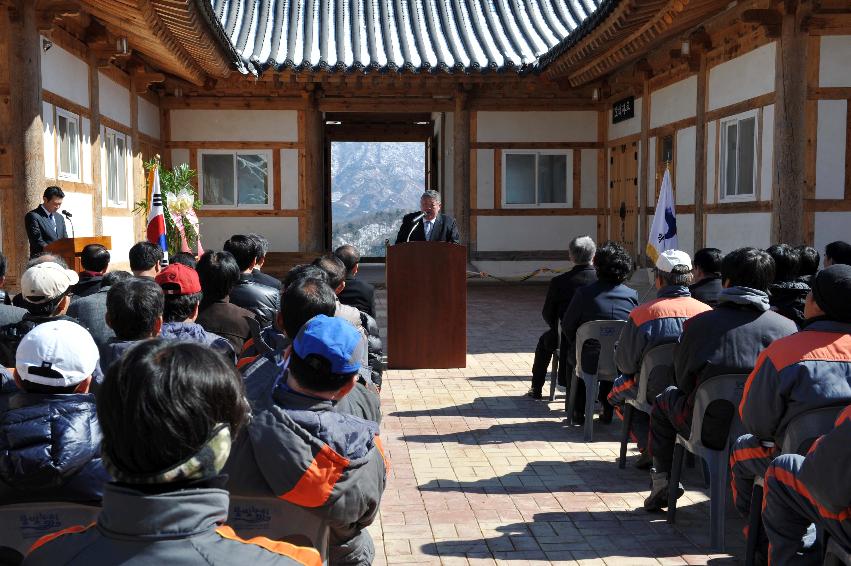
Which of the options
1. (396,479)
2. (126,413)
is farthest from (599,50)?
(126,413)

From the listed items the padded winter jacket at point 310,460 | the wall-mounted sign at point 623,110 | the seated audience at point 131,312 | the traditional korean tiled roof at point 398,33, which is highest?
the traditional korean tiled roof at point 398,33

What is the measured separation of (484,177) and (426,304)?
341 inches

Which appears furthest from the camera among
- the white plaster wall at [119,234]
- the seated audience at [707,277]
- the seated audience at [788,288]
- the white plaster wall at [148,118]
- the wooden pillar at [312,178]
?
the wooden pillar at [312,178]

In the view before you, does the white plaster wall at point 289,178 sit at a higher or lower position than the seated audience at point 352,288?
higher

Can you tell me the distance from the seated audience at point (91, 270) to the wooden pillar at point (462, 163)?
1114 cm

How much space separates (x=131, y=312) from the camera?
361 centimetres

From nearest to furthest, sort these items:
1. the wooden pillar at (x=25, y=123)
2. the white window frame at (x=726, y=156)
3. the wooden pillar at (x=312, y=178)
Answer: the wooden pillar at (x=25, y=123), the white window frame at (x=726, y=156), the wooden pillar at (x=312, y=178)

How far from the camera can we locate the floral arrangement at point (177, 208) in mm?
11711

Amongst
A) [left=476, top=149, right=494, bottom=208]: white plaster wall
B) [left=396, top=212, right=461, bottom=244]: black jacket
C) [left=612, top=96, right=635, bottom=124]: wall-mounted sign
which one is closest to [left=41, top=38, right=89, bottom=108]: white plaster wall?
→ [left=396, top=212, right=461, bottom=244]: black jacket

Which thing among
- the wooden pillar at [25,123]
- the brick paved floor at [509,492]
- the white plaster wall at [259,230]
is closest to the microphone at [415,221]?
the brick paved floor at [509,492]

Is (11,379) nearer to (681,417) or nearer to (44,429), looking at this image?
(44,429)

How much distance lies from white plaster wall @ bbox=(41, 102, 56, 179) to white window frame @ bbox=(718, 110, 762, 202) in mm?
8116

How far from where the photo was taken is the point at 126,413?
1.45 m

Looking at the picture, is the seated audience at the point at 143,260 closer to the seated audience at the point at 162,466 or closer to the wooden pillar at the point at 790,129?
the seated audience at the point at 162,466
